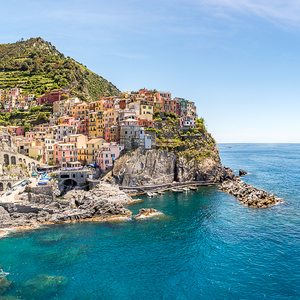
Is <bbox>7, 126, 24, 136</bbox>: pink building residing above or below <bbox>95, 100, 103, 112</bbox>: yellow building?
below

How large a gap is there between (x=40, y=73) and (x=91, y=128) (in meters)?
75.3

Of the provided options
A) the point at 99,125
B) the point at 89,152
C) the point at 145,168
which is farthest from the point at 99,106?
the point at 145,168

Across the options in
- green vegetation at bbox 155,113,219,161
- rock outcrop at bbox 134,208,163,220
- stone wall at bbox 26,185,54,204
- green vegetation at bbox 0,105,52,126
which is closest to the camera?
rock outcrop at bbox 134,208,163,220

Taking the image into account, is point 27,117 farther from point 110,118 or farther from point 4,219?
point 4,219

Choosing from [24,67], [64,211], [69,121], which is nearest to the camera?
[64,211]

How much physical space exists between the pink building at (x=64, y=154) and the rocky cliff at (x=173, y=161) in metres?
14.0

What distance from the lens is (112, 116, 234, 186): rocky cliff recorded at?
246ft

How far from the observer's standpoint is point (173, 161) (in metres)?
82.4

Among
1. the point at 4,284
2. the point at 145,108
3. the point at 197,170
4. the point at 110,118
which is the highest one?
the point at 145,108

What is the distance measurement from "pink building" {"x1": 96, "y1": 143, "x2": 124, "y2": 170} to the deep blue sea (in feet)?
97.7

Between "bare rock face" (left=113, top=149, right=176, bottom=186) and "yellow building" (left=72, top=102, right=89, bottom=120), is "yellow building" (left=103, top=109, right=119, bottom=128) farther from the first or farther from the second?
"bare rock face" (left=113, top=149, right=176, bottom=186)

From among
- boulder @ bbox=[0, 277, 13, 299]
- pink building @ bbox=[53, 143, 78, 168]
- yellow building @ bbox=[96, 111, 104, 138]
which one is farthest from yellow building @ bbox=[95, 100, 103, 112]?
boulder @ bbox=[0, 277, 13, 299]

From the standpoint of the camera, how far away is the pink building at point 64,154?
252 feet

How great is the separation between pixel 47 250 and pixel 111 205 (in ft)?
57.0
